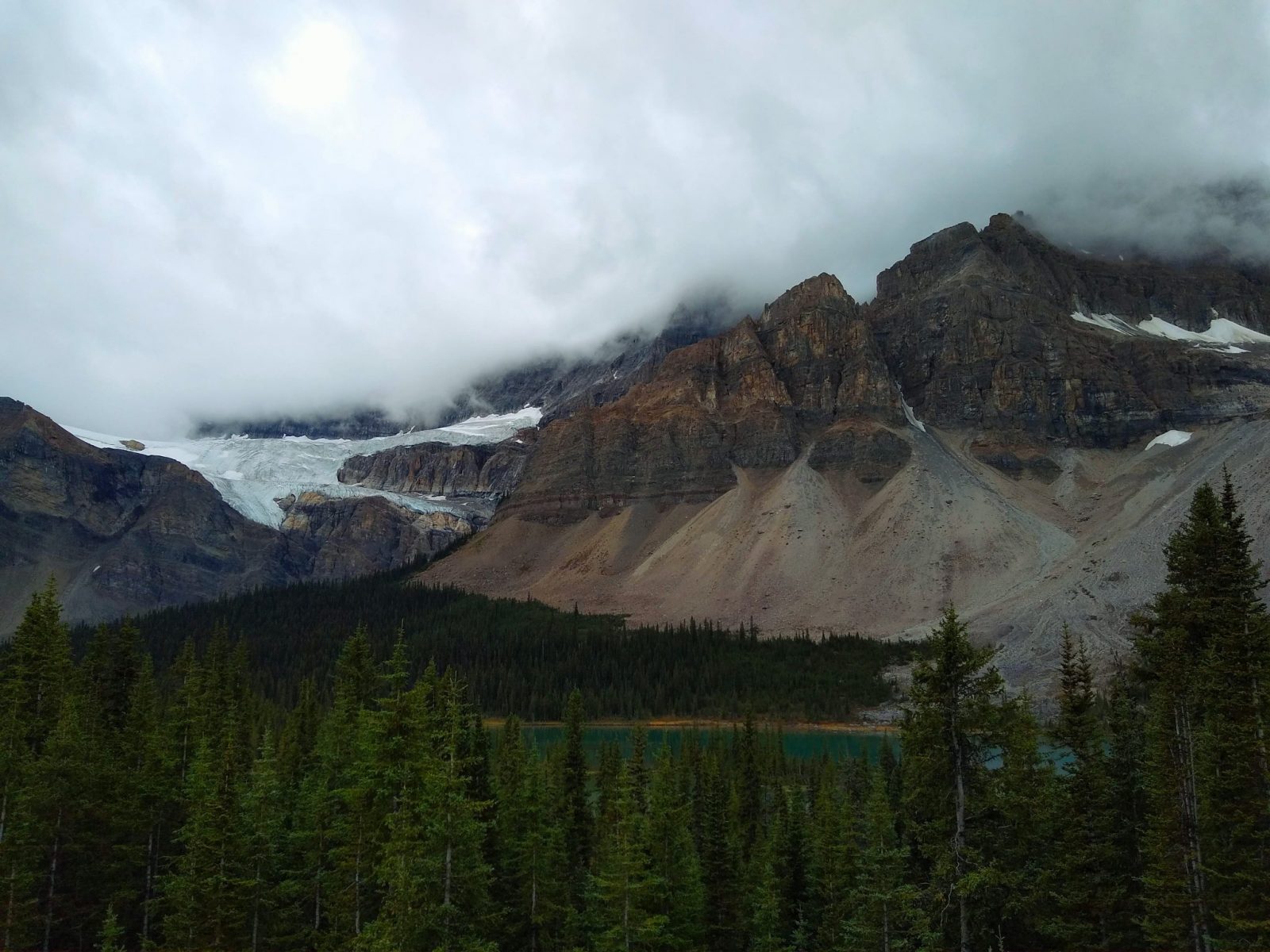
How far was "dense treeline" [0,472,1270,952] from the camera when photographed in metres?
24.8

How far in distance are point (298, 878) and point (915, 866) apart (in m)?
22.3

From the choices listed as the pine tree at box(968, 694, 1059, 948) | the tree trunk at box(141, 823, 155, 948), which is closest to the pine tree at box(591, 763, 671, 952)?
the pine tree at box(968, 694, 1059, 948)

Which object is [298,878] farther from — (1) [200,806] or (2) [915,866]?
(2) [915,866]

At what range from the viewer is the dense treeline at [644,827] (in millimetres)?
24844

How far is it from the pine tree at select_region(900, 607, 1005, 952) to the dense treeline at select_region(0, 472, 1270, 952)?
0.07 metres

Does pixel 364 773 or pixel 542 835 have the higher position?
pixel 364 773

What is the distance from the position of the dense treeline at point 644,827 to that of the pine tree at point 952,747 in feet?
0.24

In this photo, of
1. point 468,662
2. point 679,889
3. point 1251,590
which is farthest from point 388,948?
point 468,662

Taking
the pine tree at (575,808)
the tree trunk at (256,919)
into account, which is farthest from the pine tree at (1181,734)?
the tree trunk at (256,919)

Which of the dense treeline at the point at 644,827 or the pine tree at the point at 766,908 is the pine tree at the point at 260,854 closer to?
the dense treeline at the point at 644,827

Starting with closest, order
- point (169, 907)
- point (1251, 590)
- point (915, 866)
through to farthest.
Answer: point (1251, 590) < point (915, 866) < point (169, 907)

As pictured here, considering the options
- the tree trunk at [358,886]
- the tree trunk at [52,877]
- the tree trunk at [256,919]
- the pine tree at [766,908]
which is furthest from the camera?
the pine tree at [766,908]

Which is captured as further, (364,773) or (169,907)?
(169,907)

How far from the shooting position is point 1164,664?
29781mm
